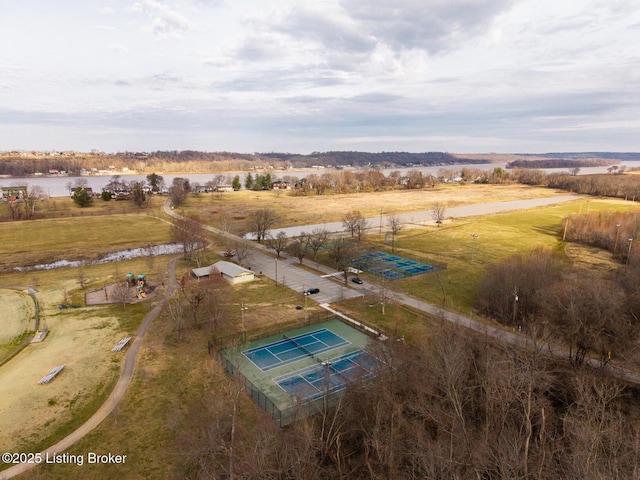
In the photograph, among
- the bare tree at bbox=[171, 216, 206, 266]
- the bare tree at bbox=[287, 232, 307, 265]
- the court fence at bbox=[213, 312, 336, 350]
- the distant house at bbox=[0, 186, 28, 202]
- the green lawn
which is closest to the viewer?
the court fence at bbox=[213, 312, 336, 350]

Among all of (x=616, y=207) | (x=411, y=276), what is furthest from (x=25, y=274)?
(x=616, y=207)

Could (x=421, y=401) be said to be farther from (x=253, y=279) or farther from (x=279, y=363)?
→ (x=253, y=279)

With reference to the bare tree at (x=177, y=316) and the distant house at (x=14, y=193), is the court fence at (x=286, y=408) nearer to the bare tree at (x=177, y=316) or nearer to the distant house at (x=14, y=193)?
the bare tree at (x=177, y=316)

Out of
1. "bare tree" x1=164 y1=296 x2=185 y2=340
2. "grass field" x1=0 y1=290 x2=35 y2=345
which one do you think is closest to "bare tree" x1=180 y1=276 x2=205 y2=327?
"bare tree" x1=164 y1=296 x2=185 y2=340

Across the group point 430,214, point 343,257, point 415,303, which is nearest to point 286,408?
point 415,303

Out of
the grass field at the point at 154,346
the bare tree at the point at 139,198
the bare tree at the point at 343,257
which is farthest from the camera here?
the bare tree at the point at 139,198

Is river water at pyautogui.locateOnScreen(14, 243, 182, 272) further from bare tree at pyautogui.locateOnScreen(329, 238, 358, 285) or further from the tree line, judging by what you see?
the tree line

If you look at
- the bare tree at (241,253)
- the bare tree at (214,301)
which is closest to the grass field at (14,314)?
the bare tree at (214,301)
